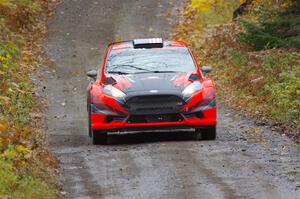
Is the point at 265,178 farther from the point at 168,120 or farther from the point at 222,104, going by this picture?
the point at 222,104

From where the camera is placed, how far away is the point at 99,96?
14.3 metres

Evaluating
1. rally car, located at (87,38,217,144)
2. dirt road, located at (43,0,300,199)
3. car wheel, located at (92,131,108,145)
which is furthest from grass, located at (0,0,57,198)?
rally car, located at (87,38,217,144)

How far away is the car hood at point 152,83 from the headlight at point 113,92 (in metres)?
0.07

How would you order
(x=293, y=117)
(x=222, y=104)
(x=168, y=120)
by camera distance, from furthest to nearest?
1. (x=222, y=104)
2. (x=293, y=117)
3. (x=168, y=120)

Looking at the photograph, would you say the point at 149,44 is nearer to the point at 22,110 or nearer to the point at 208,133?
the point at 208,133

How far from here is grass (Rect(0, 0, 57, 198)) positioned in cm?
976

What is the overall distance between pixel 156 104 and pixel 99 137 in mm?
1169

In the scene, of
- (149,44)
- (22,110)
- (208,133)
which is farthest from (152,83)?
(22,110)

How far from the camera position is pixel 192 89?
14164 mm

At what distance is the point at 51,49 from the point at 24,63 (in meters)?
3.46

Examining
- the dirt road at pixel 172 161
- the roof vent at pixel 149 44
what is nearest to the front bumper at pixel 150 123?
the dirt road at pixel 172 161

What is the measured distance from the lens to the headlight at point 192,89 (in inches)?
553

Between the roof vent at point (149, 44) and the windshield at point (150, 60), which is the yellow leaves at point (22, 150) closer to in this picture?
the windshield at point (150, 60)

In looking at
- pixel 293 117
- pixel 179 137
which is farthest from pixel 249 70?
pixel 179 137
